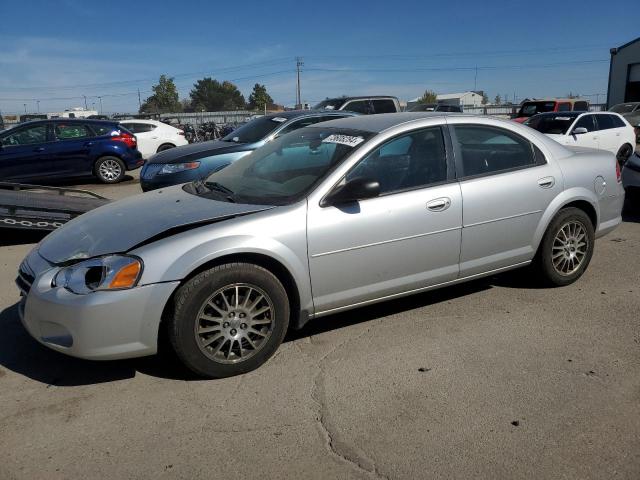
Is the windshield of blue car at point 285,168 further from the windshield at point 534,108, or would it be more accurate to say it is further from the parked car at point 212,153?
the windshield at point 534,108

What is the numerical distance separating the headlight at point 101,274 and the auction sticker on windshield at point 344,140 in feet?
5.47

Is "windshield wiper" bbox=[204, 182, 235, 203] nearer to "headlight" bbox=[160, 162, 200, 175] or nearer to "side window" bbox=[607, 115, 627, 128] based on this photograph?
"headlight" bbox=[160, 162, 200, 175]

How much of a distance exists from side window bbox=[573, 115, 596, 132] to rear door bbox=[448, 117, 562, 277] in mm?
9816

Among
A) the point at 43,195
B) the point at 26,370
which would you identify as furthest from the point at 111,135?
the point at 26,370

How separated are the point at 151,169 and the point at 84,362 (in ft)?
15.6

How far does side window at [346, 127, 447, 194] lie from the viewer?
379 centimetres

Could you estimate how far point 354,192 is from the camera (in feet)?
11.6

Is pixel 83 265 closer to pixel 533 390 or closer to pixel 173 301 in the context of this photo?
pixel 173 301

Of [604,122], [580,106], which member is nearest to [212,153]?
[604,122]

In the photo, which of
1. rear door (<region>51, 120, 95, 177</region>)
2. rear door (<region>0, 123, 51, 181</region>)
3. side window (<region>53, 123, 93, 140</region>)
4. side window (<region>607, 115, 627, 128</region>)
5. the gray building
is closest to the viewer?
rear door (<region>0, 123, 51, 181</region>)

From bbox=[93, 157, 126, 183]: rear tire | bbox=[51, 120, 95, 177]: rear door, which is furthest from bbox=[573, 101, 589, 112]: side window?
bbox=[51, 120, 95, 177]: rear door

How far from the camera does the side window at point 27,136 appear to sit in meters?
11.6

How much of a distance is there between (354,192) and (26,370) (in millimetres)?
2373

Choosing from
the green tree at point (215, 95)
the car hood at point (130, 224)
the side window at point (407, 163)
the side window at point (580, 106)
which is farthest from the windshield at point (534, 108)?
the green tree at point (215, 95)
